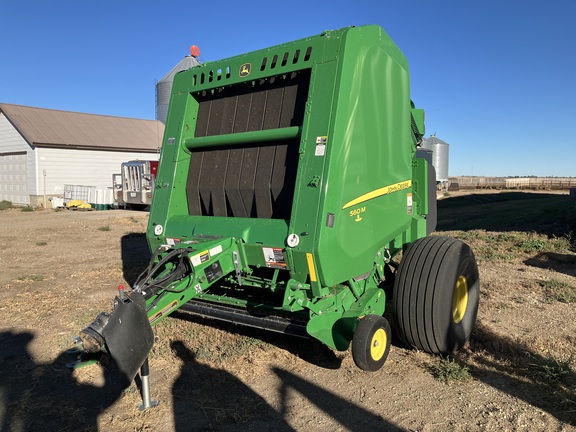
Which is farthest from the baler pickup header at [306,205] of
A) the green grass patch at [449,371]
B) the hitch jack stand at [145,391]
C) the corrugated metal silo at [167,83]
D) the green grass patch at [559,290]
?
the corrugated metal silo at [167,83]

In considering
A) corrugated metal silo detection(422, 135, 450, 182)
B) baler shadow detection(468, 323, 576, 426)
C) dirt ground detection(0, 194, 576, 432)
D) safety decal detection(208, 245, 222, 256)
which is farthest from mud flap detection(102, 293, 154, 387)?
corrugated metal silo detection(422, 135, 450, 182)

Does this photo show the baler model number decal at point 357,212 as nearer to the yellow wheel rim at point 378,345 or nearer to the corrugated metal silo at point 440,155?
the yellow wheel rim at point 378,345

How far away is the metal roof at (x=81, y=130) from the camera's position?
84.2ft

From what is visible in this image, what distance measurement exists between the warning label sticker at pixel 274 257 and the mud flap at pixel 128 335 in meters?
1.15

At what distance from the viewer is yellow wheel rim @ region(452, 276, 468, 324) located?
4.46 meters

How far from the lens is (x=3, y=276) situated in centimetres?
788

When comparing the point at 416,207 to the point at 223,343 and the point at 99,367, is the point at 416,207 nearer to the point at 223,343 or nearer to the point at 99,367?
the point at 223,343

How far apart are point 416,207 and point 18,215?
21.4 m

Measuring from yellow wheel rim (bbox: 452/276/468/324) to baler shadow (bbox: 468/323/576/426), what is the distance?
1.11ft

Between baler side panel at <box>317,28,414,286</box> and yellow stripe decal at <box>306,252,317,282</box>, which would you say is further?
baler side panel at <box>317,28,414,286</box>

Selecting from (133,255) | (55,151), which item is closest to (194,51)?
(55,151)

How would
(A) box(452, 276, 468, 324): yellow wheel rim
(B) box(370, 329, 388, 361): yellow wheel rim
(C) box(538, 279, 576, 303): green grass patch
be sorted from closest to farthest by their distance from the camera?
1. (B) box(370, 329, 388, 361): yellow wheel rim
2. (A) box(452, 276, 468, 324): yellow wheel rim
3. (C) box(538, 279, 576, 303): green grass patch

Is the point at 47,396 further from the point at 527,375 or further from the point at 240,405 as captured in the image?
the point at 527,375

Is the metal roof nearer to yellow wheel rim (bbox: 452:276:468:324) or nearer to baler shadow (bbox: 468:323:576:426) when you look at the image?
yellow wheel rim (bbox: 452:276:468:324)
